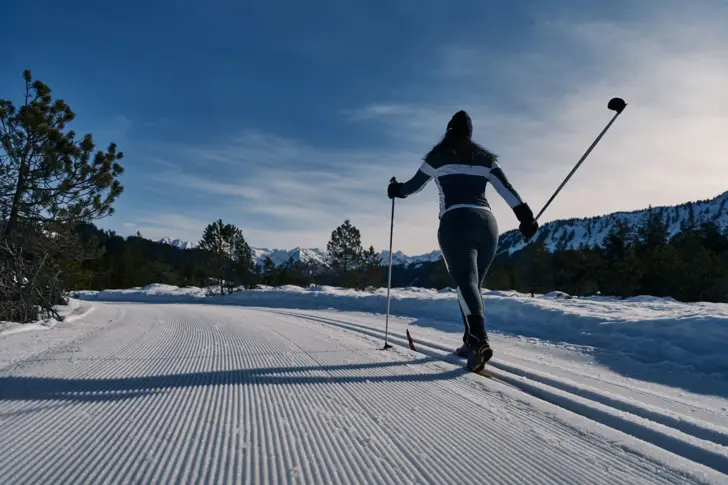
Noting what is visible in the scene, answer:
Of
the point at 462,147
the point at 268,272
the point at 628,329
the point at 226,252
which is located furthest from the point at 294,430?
the point at 268,272

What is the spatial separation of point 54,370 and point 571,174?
176 inches

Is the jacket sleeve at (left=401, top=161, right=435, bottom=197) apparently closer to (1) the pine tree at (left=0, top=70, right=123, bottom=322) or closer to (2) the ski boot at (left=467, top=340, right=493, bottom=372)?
(2) the ski boot at (left=467, top=340, right=493, bottom=372)

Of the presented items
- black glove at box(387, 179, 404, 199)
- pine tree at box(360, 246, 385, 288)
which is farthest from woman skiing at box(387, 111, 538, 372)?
pine tree at box(360, 246, 385, 288)

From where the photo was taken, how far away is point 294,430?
5.29 ft

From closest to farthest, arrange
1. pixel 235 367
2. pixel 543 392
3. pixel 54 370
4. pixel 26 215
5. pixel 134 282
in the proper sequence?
pixel 543 392, pixel 54 370, pixel 235 367, pixel 26 215, pixel 134 282

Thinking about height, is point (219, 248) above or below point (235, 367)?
above

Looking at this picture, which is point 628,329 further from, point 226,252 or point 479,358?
point 226,252

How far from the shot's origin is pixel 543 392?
2.27 metres

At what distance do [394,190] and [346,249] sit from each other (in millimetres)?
46014

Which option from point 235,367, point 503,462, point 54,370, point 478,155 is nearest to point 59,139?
point 54,370

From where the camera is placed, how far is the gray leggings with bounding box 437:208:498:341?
3.12m

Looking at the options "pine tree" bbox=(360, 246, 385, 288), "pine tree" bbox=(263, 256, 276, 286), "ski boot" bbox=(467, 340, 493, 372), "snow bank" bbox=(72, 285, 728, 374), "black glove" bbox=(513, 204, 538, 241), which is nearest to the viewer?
"ski boot" bbox=(467, 340, 493, 372)

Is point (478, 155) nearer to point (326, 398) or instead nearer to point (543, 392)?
point (543, 392)

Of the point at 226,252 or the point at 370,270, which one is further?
the point at 370,270
